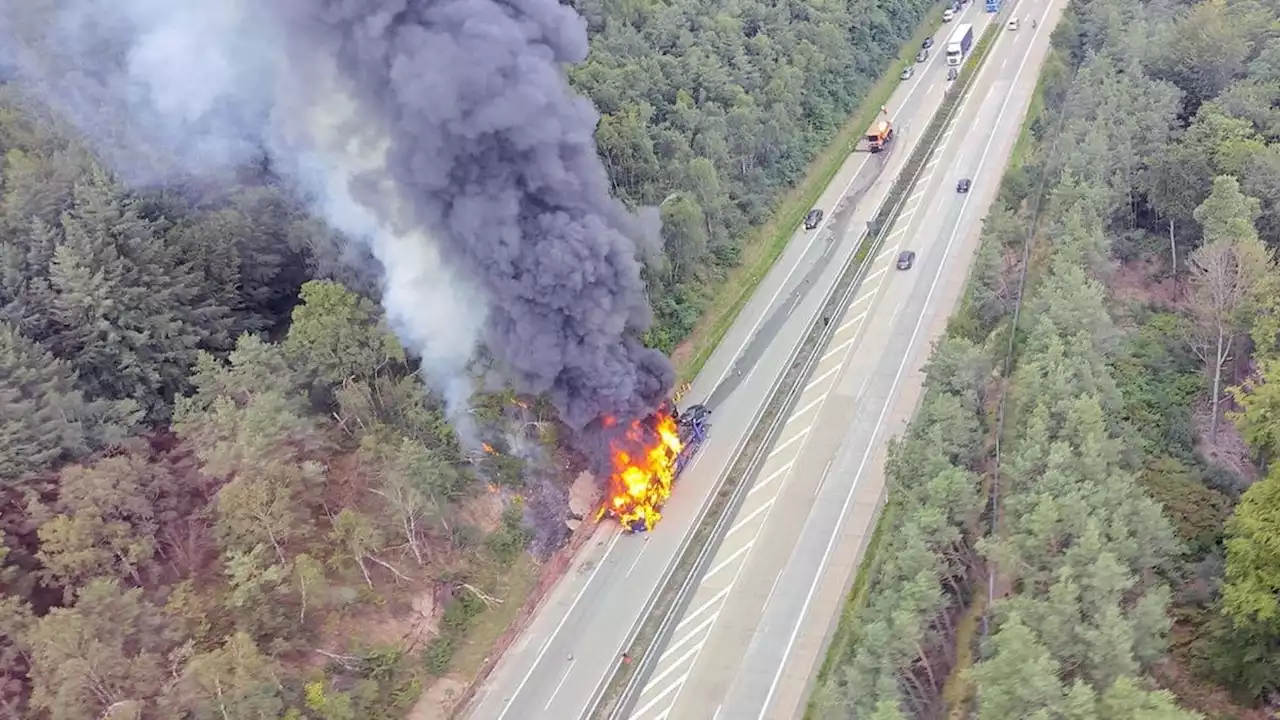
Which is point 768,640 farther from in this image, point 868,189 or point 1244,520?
point 868,189

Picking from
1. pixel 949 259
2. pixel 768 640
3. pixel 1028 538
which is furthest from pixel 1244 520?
pixel 949 259

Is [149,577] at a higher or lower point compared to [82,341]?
lower

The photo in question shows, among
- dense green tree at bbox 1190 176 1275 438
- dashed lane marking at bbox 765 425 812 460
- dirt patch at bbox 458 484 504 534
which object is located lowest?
dense green tree at bbox 1190 176 1275 438

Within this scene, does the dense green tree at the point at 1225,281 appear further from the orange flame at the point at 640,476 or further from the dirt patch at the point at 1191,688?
the orange flame at the point at 640,476

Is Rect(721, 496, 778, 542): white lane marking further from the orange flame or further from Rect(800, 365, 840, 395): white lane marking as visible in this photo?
Rect(800, 365, 840, 395): white lane marking

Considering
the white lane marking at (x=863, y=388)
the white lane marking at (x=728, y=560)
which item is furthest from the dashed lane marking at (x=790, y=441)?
the white lane marking at (x=728, y=560)

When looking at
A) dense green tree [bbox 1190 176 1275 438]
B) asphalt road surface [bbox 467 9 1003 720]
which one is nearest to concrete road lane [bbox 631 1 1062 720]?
asphalt road surface [bbox 467 9 1003 720]
